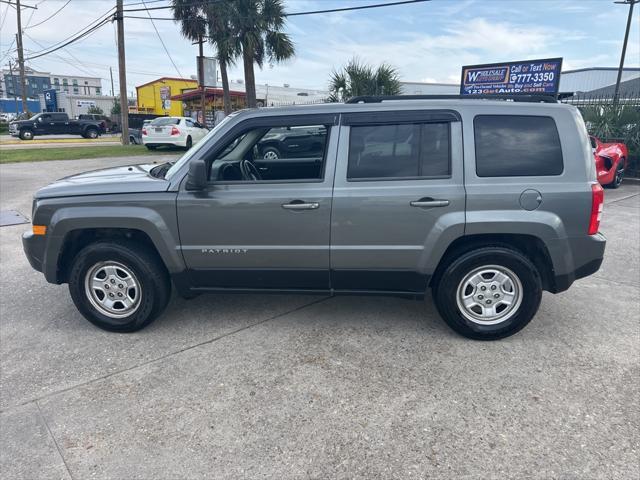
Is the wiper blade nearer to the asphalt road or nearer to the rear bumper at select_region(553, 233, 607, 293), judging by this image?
the asphalt road

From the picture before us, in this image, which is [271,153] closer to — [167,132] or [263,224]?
[263,224]

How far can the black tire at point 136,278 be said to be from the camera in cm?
362

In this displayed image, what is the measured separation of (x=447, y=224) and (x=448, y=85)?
147 feet

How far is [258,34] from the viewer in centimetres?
1903

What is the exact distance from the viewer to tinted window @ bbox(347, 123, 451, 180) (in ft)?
11.2

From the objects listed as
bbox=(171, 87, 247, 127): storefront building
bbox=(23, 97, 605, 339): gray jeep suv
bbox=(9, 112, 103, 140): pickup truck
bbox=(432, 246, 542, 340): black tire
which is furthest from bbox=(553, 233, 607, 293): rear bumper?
bbox=(9, 112, 103, 140): pickup truck

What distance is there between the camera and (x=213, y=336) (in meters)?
3.74

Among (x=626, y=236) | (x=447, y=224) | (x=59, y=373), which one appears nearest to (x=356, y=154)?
(x=447, y=224)

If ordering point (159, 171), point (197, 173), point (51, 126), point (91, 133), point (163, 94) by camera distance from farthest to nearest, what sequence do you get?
point (163, 94) < point (91, 133) < point (51, 126) < point (159, 171) < point (197, 173)

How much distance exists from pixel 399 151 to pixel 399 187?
285 mm

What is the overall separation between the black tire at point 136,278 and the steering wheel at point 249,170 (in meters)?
1.06

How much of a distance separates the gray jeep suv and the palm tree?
16.6 metres

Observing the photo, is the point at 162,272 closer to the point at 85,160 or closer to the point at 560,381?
the point at 560,381

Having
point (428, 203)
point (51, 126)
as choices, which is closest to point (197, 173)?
point (428, 203)
